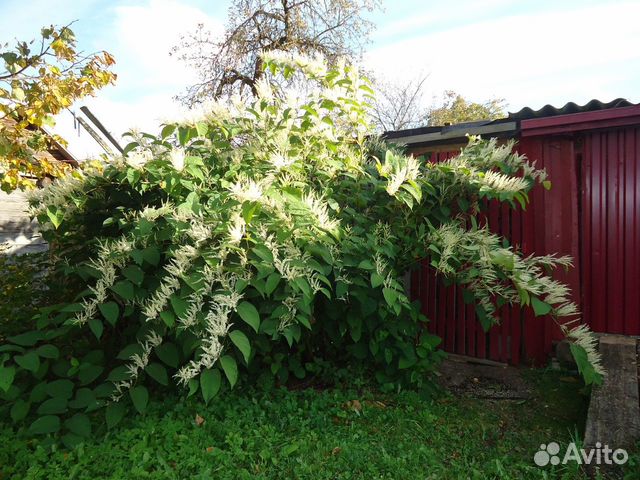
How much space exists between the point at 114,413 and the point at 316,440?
123cm

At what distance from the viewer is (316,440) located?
299 cm

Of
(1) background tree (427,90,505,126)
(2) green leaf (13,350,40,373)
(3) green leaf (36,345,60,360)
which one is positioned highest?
(1) background tree (427,90,505,126)

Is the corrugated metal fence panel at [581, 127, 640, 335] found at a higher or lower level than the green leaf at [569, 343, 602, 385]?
higher

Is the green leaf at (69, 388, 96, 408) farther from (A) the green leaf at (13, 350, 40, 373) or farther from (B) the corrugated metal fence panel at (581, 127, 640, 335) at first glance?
(B) the corrugated metal fence panel at (581, 127, 640, 335)

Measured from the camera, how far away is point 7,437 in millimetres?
2861

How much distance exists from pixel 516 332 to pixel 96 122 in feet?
22.8

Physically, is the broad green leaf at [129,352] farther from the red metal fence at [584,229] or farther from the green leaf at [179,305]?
the red metal fence at [584,229]

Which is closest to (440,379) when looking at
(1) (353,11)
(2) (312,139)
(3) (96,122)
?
(2) (312,139)

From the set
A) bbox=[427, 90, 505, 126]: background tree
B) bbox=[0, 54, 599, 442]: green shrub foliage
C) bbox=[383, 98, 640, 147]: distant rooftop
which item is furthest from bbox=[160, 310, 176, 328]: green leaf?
bbox=[427, 90, 505, 126]: background tree

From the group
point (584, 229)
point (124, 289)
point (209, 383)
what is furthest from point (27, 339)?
point (584, 229)

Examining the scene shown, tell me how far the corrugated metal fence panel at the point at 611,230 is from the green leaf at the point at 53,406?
440 cm

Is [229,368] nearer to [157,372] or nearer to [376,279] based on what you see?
[157,372]

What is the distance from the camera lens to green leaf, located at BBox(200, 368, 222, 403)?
2.44 metres

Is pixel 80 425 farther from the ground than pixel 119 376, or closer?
closer
